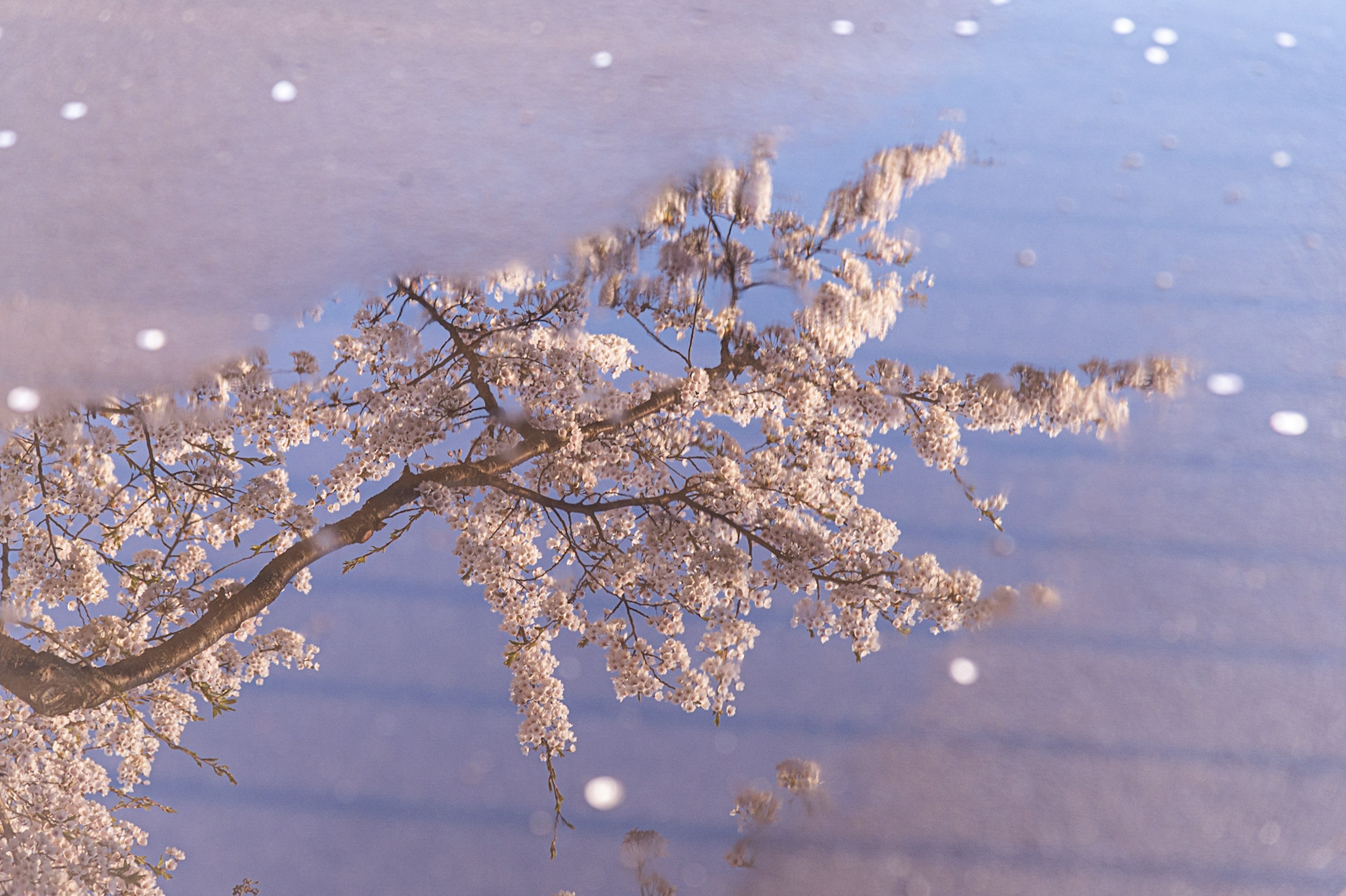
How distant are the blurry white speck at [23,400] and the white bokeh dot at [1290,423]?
1.99 meters

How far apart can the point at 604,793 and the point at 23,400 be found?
104 centimetres

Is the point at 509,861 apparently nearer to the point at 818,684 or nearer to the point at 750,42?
the point at 818,684

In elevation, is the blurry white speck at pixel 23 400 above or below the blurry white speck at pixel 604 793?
above

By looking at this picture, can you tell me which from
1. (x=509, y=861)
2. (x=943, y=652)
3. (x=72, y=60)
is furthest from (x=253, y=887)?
(x=72, y=60)

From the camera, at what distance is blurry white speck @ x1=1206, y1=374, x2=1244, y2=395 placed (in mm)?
1573

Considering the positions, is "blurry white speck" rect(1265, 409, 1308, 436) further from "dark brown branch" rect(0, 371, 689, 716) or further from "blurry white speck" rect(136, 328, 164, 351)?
"blurry white speck" rect(136, 328, 164, 351)

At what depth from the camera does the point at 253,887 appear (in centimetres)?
118

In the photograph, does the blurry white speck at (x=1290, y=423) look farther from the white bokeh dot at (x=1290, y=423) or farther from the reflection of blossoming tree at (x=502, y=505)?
the reflection of blossoming tree at (x=502, y=505)

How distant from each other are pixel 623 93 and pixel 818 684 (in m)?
1.44

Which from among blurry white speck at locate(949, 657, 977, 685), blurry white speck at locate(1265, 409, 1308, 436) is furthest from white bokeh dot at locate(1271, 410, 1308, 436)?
blurry white speck at locate(949, 657, 977, 685)

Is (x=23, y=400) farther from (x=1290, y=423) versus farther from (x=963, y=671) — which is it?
(x=1290, y=423)

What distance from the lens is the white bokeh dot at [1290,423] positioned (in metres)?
1.56

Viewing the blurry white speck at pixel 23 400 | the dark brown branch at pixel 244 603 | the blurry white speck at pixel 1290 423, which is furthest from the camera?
the blurry white speck at pixel 1290 423

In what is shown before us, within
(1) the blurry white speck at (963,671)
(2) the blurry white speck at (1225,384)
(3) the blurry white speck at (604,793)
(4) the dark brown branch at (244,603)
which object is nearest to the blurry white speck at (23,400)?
(4) the dark brown branch at (244,603)
